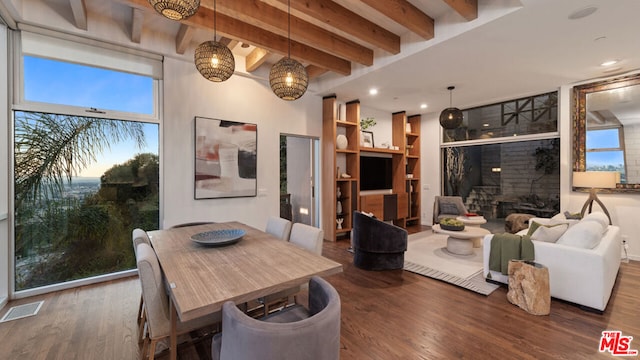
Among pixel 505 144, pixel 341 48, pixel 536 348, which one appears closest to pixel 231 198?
pixel 341 48

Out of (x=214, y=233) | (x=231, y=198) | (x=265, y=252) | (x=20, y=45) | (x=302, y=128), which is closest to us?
(x=265, y=252)

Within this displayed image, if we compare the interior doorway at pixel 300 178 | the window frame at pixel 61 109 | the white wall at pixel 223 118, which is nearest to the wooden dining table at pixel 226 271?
the white wall at pixel 223 118

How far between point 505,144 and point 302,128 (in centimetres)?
425

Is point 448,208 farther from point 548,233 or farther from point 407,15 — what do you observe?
point 407,15

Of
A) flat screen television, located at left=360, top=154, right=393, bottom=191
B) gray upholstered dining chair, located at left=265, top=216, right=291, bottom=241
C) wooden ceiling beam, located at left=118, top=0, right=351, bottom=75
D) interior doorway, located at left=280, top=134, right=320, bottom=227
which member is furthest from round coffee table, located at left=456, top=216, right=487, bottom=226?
gray upholstered dining chair, located at left=265, top=216, right=291, bottom=241

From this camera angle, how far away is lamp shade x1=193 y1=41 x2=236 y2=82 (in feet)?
6.79

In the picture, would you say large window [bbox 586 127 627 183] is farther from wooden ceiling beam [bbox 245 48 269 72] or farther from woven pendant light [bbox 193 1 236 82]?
woven pendant light [bbox 193 1 236 82]

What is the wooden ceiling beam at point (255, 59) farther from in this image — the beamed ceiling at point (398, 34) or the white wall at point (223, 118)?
the white wall at point (223, 118)

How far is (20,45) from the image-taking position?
275 centimetres

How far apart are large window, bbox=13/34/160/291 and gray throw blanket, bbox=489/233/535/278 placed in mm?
4321

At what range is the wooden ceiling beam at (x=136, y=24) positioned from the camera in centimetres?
275

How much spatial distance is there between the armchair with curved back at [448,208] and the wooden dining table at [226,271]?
4.43 metres

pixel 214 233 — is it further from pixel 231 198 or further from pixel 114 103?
pixel 114 103

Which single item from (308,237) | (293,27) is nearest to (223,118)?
(293,27)
